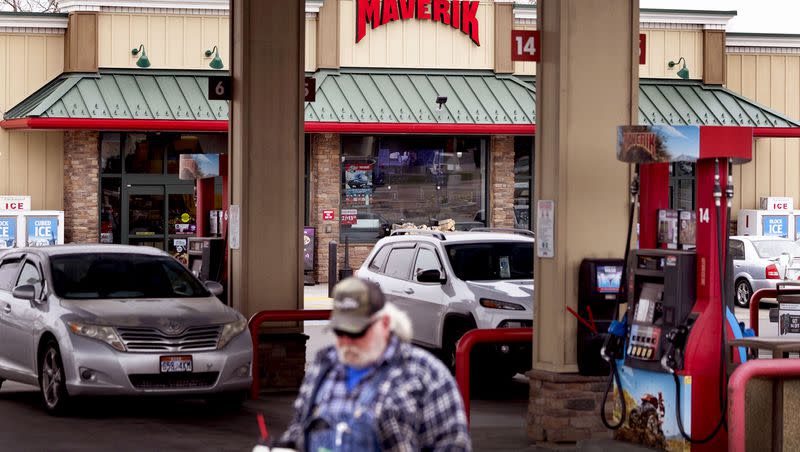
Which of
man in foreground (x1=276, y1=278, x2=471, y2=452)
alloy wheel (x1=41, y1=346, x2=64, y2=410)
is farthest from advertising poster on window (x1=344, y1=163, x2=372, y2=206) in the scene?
man in foreground (x1=276, y1=278, x2=471, y2=452)

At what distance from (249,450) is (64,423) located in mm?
2398

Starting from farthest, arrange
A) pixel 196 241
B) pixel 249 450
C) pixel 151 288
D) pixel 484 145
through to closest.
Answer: pixel 484 145, pixel 196 241, pixel 151 288, pixel 249 450

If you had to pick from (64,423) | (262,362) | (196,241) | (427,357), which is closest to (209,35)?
(196,241)

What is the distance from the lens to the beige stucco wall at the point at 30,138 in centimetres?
3506

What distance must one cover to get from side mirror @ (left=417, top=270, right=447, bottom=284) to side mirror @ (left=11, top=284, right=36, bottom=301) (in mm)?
4802

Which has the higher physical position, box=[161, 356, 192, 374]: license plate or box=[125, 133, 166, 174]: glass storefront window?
box=[125, 133, 166, 174]: glass storefront window

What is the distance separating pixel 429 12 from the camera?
37.0 meters

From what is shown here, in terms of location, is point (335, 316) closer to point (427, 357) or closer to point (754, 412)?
point (427, 357)

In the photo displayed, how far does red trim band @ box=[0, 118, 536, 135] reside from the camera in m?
33.4

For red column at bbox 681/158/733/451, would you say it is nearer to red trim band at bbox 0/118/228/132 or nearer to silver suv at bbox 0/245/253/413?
silver suv at bbox 0/245/253/413

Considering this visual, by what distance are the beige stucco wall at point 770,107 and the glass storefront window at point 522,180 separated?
604 cm

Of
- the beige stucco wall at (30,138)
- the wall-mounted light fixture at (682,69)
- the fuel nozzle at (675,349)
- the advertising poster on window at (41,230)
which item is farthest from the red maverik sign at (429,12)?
the fuel nozzle at (675,349)

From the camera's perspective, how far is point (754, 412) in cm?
923

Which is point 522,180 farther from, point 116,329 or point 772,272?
point 116,329
